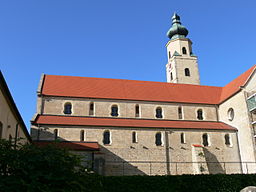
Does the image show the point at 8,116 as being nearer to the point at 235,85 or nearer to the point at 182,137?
the point at 182,137

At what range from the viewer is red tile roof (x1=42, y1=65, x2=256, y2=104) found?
1281 inches

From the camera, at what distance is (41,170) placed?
29.0 ft

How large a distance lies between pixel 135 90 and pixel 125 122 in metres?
5.87

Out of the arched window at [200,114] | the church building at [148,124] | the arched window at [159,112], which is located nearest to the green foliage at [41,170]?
the church building at [148,124]

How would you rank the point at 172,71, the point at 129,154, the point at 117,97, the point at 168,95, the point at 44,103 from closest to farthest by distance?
1. the point at 129,154
2. the point at 44,103
3. the point at 117,97
4. the point at 168,95
5. the point at 172,71

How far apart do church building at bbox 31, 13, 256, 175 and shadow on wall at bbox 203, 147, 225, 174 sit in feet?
0.34

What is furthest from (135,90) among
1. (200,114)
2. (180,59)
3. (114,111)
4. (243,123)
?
(180,59)

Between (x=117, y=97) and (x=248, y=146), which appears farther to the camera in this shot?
(x=117, y=97)

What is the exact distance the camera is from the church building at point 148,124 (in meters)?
27.9

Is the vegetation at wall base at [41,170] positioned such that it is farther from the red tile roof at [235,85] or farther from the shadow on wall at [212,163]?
the red tile roof at [235,85]

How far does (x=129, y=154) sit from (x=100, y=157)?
3654 millimetres

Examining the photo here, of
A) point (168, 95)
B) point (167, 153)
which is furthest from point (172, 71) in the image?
point (167, 153)

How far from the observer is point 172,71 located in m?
46.9

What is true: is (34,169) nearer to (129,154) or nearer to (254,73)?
(129,154)
